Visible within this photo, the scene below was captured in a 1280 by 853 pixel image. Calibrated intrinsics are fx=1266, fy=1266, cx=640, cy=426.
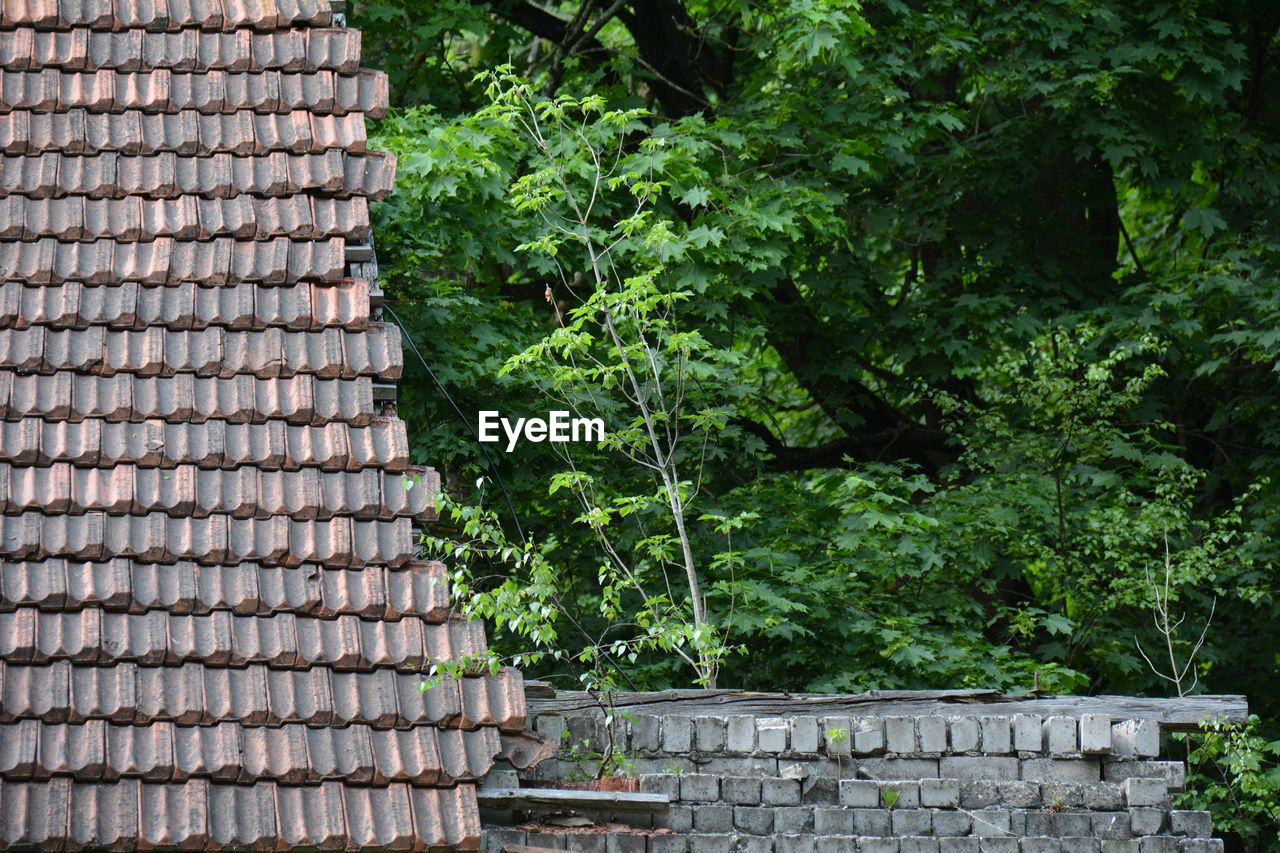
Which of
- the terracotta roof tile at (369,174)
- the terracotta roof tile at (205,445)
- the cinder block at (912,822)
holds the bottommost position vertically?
the cinder block at (912,822)

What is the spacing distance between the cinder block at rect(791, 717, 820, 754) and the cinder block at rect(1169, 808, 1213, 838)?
1.41 m

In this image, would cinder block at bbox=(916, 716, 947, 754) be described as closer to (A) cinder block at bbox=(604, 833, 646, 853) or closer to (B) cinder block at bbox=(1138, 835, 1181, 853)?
(B) cinder block at bbox=(1138, 835, 1181, 853)

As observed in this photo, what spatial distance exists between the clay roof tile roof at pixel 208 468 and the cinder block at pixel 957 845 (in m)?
1.86

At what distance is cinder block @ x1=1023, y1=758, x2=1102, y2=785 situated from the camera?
5.04 metres

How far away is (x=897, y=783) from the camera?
506 centimetres

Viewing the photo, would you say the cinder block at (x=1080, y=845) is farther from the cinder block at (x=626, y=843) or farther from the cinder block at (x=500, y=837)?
the cinder block at (x=500, y=837)

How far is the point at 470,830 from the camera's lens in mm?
3865

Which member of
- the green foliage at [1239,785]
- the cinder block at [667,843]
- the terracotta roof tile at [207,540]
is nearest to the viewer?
the terracotta roof tile at [207,540]

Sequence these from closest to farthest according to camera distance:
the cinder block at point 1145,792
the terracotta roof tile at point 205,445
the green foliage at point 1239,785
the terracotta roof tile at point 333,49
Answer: the terracotta roof tile at point 205,445 < the cinder block at point 1145,792 < the terracotta roof tile at point 333,49 < the green foliage at point 1239,785

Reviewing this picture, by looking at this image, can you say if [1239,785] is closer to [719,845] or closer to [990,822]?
[990,822]

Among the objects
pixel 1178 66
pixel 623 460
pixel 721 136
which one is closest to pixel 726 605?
pixel 623 460

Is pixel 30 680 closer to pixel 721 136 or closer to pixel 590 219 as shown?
pixel 590 219

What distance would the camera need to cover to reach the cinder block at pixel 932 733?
511cm

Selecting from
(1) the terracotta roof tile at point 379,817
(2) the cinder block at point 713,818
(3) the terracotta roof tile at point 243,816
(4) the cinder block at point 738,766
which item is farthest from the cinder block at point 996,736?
(3) the terracotta roof tile at point 243,816
